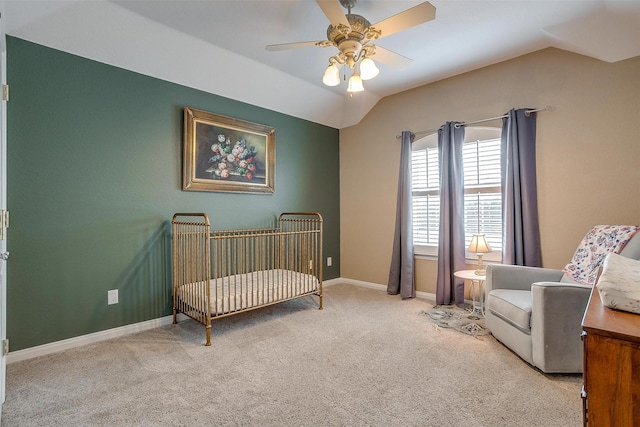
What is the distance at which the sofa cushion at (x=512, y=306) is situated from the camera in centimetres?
216

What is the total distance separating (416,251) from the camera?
3934 millimetres

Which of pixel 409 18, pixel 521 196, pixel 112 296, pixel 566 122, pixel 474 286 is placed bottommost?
pixel 474 286

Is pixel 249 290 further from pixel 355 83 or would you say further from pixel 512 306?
pixel 512 306

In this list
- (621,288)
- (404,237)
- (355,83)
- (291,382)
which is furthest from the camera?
(404,237)

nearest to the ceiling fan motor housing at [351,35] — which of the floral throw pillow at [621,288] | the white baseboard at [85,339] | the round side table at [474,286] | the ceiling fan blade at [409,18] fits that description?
the ceiling fan blade at [409,18]

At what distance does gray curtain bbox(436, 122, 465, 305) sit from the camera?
3465mm

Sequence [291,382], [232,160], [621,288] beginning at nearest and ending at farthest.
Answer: [621,288] < [291,382] < [232,160]

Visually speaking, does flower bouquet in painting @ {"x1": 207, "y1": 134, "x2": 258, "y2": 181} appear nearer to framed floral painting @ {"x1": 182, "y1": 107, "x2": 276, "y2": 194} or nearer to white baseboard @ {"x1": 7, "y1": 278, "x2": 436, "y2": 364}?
framed floral painting @ {"x1": 182, "y1": 107, "x2": 276, "y2": 194}

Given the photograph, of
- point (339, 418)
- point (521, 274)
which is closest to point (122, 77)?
point (339, 418)

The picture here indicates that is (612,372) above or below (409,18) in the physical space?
below

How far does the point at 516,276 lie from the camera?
8.66ft

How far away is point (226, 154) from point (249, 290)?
4.76 ft

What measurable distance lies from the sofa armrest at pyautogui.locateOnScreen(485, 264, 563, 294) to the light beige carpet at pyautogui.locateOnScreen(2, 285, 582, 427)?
18.6 inches

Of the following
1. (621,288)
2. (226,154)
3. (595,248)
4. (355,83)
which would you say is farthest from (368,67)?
(595,248)
